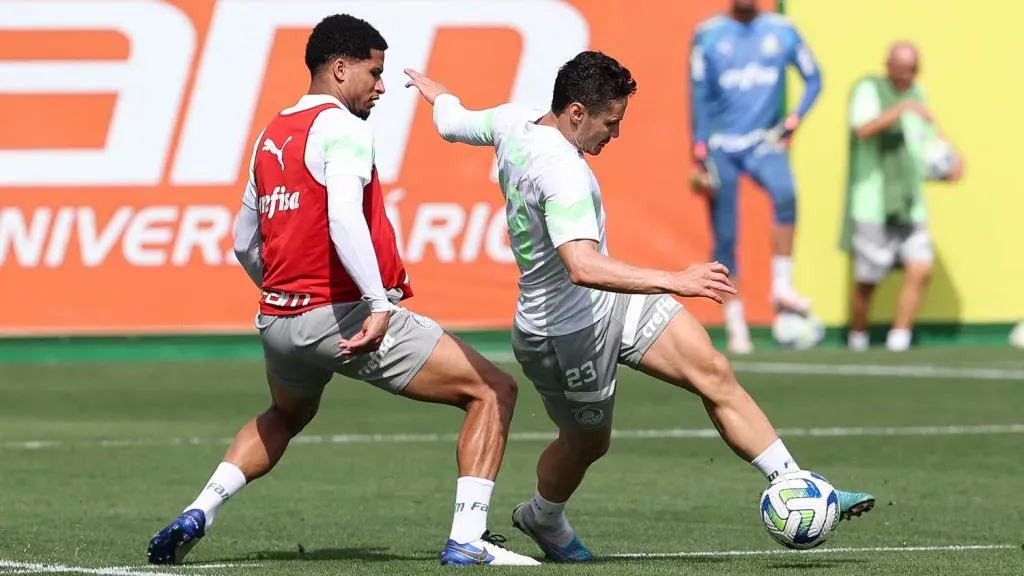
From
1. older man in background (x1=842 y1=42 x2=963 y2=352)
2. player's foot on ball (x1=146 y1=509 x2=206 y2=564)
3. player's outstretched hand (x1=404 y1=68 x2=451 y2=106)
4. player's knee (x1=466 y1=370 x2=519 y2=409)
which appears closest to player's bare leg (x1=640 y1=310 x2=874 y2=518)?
player's knee (x1=466 y1=370 x2=519 y2=409)

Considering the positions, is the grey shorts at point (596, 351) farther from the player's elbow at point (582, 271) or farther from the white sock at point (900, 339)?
the white sock at point (900, 339)

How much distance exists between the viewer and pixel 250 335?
1977 cm

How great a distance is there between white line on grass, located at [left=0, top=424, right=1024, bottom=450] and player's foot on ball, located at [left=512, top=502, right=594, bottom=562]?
4863mm

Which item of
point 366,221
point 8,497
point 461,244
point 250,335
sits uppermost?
point 366,221

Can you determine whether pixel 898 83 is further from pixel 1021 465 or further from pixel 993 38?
pixel 1021 465

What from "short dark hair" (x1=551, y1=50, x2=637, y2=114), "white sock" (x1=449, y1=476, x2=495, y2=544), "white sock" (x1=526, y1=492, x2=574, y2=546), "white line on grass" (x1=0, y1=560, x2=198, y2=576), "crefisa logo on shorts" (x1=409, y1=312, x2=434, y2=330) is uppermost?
"short dark hair" (x1=551, y1=50, x2=637, y2=114)

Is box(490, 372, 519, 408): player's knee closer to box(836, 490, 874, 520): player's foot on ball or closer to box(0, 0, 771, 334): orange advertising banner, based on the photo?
box(836, 490, 874, 520): player's foot on ball

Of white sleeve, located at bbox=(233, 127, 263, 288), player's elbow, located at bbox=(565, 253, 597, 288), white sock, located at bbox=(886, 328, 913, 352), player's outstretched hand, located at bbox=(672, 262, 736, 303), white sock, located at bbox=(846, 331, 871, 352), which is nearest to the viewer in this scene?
player's outstretched hand, located at bbox=(672, 262, 736, 303)

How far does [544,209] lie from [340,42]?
1168 millimetres

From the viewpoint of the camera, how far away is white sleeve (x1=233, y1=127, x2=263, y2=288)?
8.68 metres

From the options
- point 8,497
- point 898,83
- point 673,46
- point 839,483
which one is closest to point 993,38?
point 898,83

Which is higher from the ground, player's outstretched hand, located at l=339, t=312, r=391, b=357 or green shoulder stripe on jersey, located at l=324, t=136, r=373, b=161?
green shoulder stripe on jersey, located at l=324, t=136, r=373, b=161

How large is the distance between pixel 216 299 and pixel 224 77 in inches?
78.6

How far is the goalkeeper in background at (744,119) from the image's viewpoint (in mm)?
19359
